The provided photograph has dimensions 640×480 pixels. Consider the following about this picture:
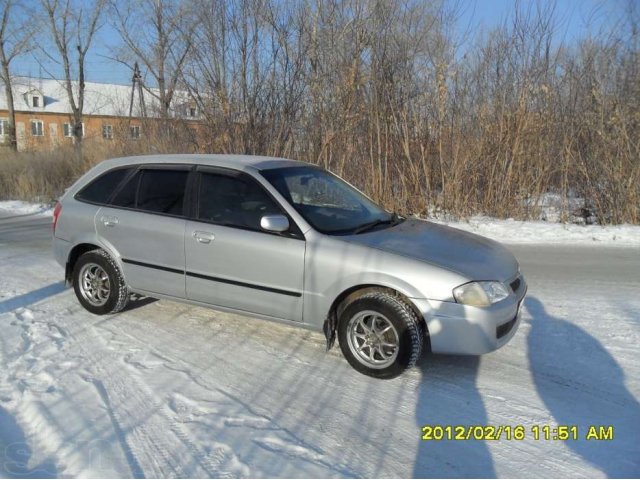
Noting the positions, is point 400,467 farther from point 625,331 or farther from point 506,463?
point 625,331

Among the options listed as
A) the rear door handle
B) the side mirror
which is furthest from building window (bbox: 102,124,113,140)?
the side mirror

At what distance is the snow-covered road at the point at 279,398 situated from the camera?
2885 millimetres

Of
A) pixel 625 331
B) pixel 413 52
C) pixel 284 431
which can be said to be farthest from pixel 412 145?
pixel 284 431

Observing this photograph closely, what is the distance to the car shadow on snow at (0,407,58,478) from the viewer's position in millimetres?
2738

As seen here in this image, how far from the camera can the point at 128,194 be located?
5215 millimetres

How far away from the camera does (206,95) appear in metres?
13.5

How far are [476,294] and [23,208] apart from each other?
15.7 metres

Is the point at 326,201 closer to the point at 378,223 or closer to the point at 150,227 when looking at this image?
the point at 378,223

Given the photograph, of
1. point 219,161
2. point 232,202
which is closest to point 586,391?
point 232,202

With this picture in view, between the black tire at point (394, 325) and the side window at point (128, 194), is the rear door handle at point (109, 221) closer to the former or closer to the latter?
the side window at point (128, 194)

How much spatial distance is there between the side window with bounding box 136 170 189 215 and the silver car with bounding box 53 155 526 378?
13 mm

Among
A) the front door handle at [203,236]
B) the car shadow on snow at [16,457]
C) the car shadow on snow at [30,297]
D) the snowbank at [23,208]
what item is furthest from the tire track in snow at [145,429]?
the snowbank at [23,208]

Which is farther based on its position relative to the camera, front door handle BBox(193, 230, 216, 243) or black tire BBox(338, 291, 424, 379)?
front door handle BBox(193, 230, 216, 243)

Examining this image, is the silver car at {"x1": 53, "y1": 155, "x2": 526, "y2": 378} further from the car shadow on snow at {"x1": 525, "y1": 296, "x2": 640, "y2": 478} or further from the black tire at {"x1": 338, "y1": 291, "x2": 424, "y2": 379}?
the car shadow on snow at {"x1": 525, "y1": 296, "x2": 640, "y2": 478}
